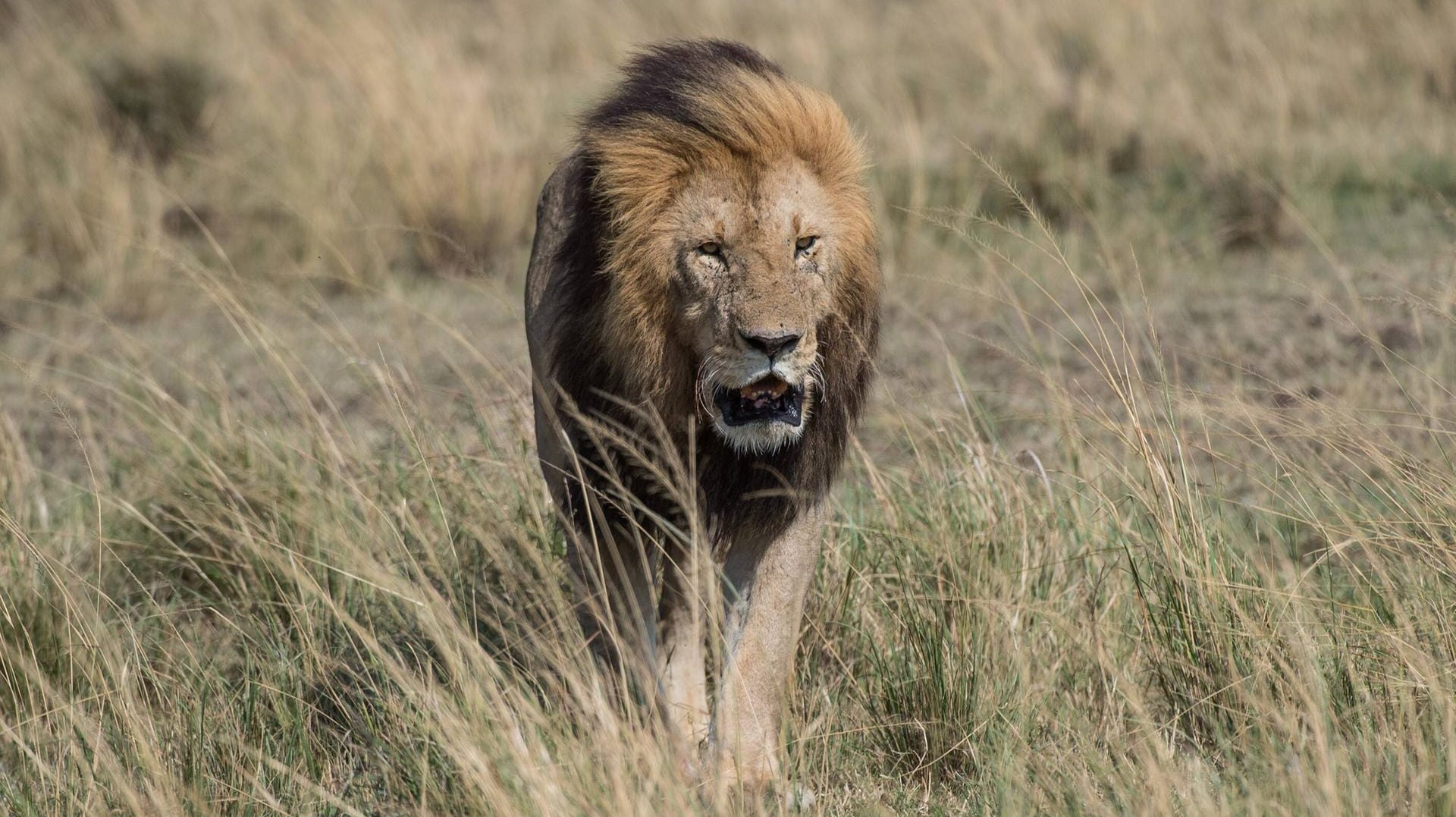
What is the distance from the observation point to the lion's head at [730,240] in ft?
10.0

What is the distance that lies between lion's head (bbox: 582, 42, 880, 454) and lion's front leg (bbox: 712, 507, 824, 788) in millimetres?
257

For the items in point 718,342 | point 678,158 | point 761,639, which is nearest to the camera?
point 718,342

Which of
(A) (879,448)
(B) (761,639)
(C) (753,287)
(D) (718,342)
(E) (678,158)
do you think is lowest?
(A) (879,448)

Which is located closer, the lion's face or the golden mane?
the lion's face

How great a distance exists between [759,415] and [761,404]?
2 cm

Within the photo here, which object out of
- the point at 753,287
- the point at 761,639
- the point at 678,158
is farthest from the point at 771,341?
the point at 761,639

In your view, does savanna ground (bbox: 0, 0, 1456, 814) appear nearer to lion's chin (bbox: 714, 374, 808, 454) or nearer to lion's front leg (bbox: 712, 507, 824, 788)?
lion's front leg (bbox: 712, 507, 824, 788)

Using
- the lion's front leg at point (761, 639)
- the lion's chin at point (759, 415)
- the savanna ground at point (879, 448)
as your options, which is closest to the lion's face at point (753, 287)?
the lion's chin at point (759, 415)

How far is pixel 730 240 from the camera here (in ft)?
10.1

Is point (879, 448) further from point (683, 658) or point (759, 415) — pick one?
point (759, 415)

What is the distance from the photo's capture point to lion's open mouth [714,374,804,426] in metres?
3.06

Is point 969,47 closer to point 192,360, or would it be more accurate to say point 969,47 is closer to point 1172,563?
point 192,360

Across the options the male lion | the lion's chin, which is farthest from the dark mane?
the lion's chin

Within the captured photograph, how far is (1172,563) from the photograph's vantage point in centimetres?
317
